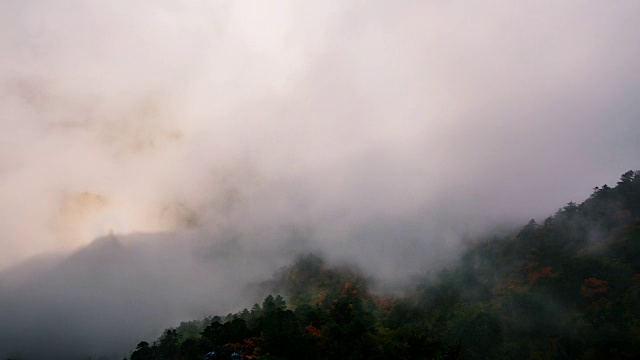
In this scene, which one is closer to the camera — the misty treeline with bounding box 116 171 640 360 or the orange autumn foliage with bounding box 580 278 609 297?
the misty treeline with bounding box 116 171 640 360

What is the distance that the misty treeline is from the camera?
79312 mm

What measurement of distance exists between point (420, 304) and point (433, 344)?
2551 inches

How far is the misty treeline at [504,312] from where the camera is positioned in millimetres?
79312

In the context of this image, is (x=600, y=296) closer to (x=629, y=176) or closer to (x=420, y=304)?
(x=420, y=304)

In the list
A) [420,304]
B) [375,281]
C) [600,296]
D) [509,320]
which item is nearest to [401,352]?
[509,320]

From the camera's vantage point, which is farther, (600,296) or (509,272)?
(509,272)

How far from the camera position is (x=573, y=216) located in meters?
144

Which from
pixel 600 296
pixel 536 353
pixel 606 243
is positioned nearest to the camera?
pixel 536 353

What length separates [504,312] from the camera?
10612 cm

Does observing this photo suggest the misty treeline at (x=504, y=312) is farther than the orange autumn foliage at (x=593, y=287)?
No

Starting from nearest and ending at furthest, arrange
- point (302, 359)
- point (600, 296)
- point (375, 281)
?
point (302, 359) < point (600, 296) < point (375, 281)

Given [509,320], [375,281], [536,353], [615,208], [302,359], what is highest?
[375,281]

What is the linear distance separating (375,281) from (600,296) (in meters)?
92.2

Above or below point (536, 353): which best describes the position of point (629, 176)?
above
